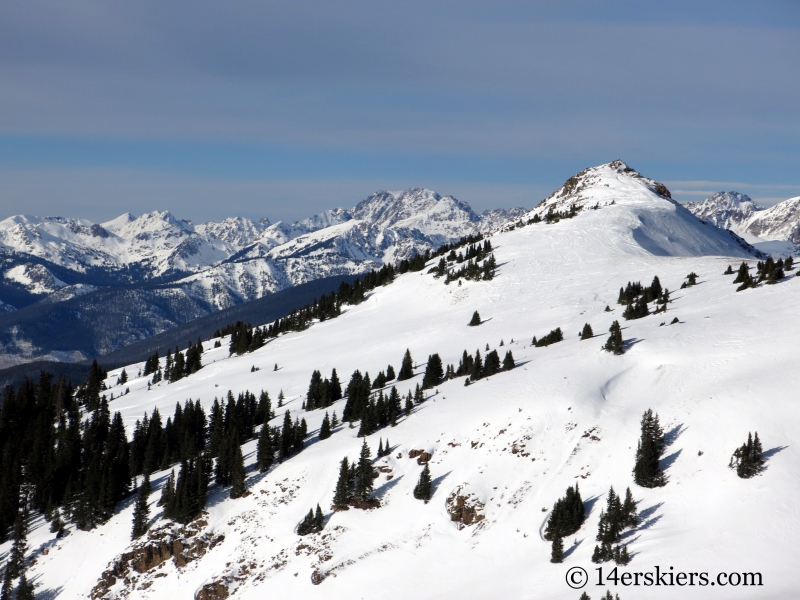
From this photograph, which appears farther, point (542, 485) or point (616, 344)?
point (616, 344)

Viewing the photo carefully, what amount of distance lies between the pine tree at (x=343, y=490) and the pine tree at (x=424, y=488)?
681 cm

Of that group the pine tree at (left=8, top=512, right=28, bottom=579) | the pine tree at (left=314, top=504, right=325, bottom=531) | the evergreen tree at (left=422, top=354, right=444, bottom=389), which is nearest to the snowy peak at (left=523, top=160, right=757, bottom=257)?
the evergreen tree at (left=422, top=354, right=444, bottom=389)

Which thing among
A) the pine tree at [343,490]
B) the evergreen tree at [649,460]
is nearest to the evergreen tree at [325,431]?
the pine tree at [343,490]

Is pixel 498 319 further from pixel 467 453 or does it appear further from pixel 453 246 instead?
pixel 453 246

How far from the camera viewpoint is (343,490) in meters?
55.9

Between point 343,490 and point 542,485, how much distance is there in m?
18.8

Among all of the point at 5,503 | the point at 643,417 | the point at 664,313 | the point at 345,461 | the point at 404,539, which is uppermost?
the point at 664,313

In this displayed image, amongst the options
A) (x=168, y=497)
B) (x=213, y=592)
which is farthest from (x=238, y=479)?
(x=213, y=592)

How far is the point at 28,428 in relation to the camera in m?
99.0

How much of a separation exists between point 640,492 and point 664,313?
4410 centimetres

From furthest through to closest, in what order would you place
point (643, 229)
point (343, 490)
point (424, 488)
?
point (643, 229) < point (343, 490) < point (424, 488)

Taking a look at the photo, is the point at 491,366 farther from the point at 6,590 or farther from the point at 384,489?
the point at 6,590

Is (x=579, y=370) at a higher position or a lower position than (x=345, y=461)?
higher

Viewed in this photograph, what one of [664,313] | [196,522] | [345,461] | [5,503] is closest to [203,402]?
[5,503]
